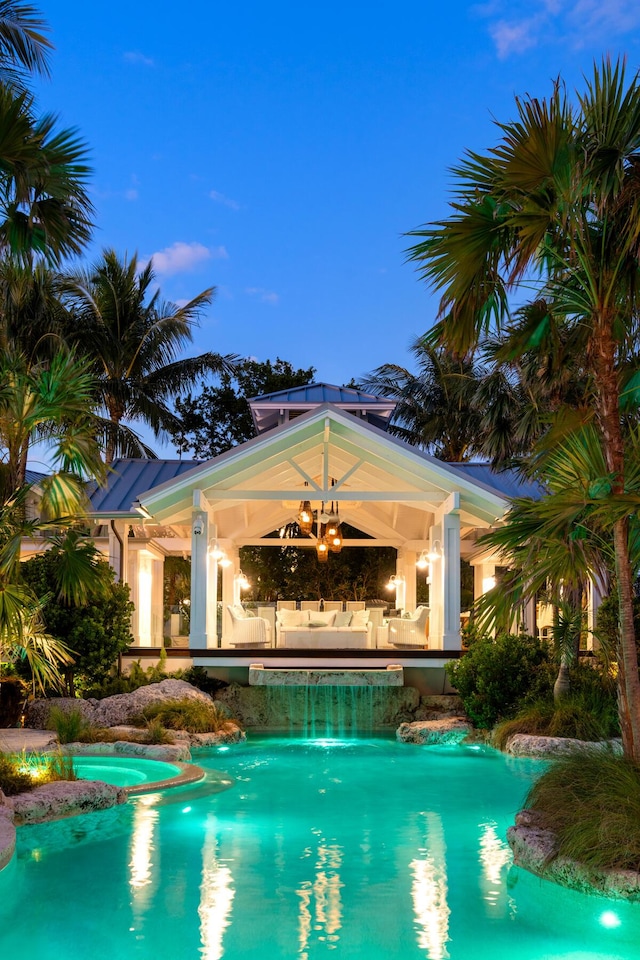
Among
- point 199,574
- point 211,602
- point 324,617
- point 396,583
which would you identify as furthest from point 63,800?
point 396,583

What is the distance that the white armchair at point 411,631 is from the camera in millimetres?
17587

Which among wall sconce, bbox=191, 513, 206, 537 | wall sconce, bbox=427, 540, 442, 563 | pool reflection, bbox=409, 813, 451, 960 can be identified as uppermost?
wall sconce, bbox=191, 513, 206, 537

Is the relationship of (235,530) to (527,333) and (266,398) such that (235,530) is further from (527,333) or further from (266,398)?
(527,333)

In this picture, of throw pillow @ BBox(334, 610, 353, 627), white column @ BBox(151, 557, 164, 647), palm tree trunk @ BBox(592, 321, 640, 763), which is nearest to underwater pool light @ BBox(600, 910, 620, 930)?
palm tree trunk @ BBox(592, 321, 640, 763)

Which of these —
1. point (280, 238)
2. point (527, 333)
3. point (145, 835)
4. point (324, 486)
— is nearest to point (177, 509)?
point (324, 486)

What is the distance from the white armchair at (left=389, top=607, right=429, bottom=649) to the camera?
17.6 m

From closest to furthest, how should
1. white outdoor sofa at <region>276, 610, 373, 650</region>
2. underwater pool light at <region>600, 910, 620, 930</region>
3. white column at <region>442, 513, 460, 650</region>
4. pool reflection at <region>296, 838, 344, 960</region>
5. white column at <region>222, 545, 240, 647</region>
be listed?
pool reflection at <region>296, 838, 344, 960</region>, underwater pool light at <region>600, 910, 620, 930</region>, white column at <region>442, 513, 460, 650</region>, white outdoor sofa at <region>276, 610, 373, 650</region>, white column at <region>222, 545, 240, 647</region>

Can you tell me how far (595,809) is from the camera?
6.73m

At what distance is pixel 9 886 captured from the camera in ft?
22.6

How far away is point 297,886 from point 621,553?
341cm

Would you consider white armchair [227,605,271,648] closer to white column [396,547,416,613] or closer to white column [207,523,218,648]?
white column [207,523,218,648]

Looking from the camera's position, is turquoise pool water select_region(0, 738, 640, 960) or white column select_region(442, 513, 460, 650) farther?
white column select_region(442, 513, 460, 650)

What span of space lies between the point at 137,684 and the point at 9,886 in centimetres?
842

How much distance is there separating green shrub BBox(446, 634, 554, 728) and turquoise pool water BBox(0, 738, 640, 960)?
3.50 metres
